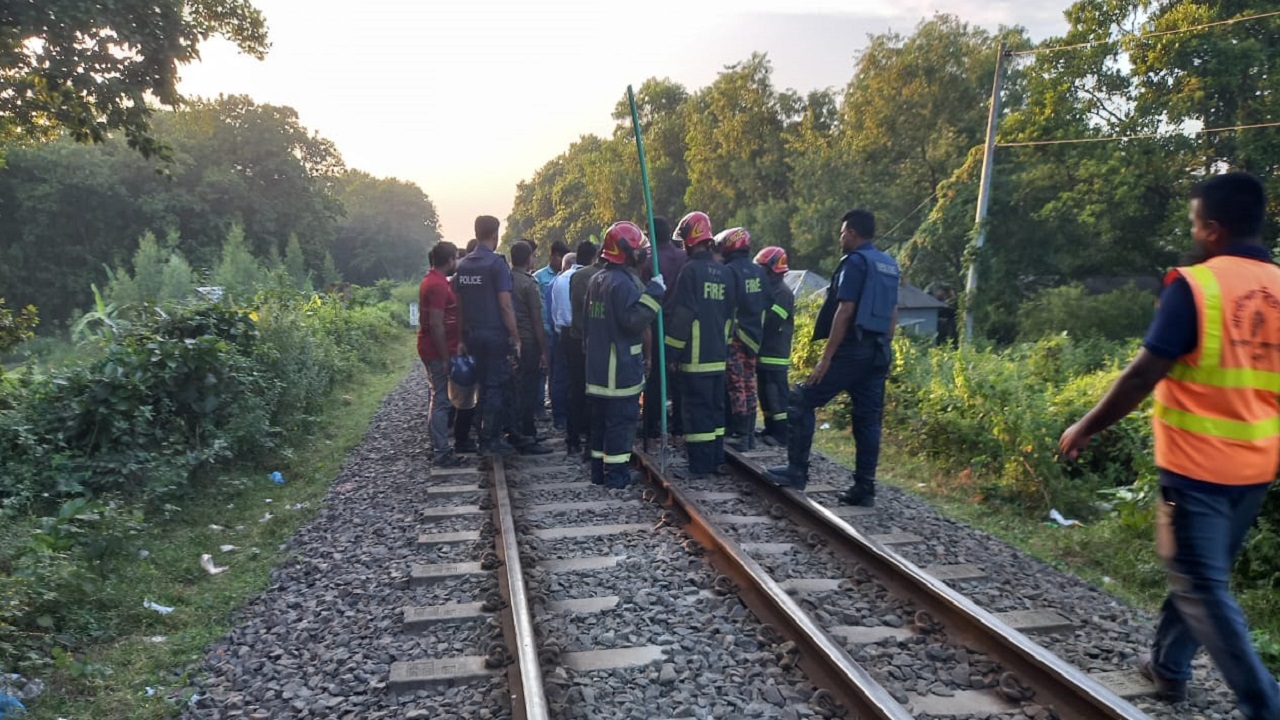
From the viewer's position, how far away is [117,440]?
21.9ft

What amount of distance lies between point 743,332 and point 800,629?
442 cm

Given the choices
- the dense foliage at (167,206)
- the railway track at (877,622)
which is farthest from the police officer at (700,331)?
the dense foliage at (167,206)

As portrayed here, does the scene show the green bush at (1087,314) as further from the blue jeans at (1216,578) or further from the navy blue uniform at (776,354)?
the blue jeans at (1216,578)

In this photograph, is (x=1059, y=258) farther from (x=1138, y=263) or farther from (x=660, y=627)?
(x=660, y=627)

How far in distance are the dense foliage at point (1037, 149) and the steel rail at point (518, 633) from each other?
1978 centimetres

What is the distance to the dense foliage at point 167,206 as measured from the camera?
37781mm

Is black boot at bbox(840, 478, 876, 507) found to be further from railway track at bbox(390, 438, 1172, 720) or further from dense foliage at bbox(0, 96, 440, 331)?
dense foliage at bbox(0, 96, 440, 331)

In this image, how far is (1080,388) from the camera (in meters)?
7.54

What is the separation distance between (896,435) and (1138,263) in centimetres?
2093

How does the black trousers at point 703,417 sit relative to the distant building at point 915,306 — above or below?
Result: below

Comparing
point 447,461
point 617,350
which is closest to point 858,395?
point 617,350

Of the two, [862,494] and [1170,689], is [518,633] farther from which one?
[862,494]

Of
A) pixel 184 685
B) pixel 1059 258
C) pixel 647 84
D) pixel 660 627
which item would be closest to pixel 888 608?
pixel 660 627

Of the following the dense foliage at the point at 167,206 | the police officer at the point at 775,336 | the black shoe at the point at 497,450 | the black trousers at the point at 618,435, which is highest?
the dense foliage at the point at 167,206
